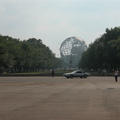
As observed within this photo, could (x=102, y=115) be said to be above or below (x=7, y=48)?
below

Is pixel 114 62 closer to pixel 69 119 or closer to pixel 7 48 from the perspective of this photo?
pixel 7 48

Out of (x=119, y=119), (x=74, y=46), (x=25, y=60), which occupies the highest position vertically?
(x=74, y=46)

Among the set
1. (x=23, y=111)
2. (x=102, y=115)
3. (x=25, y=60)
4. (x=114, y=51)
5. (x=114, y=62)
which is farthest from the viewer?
(x=25, y=60)

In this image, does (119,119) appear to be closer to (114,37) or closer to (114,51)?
(114,51)

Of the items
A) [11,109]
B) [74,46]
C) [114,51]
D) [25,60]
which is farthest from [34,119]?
[74,46]

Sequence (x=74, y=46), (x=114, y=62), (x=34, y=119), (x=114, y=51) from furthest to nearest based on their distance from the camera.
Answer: (x=74, y=46)
(x=114, y=62)
(x=114, y=51)
(x=34, y=119)

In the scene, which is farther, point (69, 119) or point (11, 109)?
point (11, 109)

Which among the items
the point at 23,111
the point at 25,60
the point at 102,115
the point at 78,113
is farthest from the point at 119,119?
the point at 25,60

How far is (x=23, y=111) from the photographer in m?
13.2

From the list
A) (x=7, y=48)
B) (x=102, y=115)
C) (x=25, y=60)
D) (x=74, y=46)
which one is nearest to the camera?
(x=102, y=115)

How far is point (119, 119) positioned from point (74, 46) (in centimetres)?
18625

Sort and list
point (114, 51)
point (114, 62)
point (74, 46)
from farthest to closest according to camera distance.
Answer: point (74, 46) < point (114, 62) < point (114, 51)

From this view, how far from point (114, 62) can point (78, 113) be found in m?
81.2

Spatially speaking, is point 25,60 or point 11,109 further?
point 25,60
